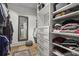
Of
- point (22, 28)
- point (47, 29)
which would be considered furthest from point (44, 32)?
point (22, 28)

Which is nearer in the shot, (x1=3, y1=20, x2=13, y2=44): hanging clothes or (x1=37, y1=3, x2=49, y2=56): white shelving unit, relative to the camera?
(x1=3, y1=20, x2=13, y2=44): hanging clothes

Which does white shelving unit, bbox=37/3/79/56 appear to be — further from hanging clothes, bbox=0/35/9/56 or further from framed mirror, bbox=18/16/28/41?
hanging clothes, bbox=0/35/9/56

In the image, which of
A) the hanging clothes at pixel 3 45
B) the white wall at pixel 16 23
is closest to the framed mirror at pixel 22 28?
the white wall at pixel 16 23

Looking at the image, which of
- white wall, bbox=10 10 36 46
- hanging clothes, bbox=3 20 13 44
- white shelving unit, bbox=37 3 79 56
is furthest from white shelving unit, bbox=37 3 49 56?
hanging clothes, bbox=3 20 13 44

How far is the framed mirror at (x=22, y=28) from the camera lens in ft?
3.33

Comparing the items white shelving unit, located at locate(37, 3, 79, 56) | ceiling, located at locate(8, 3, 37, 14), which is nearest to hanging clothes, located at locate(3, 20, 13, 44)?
ceiling, located at locate(8, 3, 37, 14)

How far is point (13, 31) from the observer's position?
1007 millimetres

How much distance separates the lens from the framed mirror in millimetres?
1014

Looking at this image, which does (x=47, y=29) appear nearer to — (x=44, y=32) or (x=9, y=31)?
(x=44, y=32)

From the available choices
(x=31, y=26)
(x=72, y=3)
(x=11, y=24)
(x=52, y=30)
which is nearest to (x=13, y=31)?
(x=11, y=24)

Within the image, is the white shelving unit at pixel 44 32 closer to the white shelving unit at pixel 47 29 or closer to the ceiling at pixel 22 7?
the white shelving unit at pixel 47 29

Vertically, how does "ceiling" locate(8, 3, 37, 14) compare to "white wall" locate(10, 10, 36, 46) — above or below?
above

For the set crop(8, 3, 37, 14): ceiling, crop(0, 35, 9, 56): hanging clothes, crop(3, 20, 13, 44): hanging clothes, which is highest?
crop(8, 3, 37, 14): ceiling

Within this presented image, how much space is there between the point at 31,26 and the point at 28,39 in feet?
0.45
